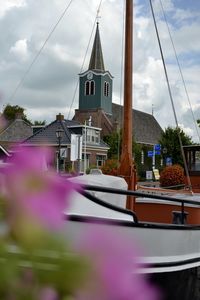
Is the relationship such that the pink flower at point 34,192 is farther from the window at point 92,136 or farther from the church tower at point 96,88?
the church tower at point 96,88

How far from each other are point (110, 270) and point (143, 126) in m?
73.9

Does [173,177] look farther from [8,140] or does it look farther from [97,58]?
[97,58]

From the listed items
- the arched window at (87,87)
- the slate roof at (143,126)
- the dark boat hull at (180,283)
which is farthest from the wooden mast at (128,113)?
the arched window at (87,87)

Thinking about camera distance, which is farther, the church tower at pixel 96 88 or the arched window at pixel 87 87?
the arched window at pixel 87 87

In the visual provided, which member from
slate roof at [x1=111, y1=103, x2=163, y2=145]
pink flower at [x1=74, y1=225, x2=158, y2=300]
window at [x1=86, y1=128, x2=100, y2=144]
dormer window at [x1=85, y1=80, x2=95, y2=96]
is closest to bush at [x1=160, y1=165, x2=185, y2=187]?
pink flower at [x1=74, y1=225, x2=158, y2=300]

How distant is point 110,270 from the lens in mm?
477

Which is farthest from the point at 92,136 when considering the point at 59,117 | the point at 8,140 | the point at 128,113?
the point at 8,140

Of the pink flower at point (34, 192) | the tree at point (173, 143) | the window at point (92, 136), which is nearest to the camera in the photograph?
the pink flower at point (34, 192)

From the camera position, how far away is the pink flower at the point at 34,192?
472mm

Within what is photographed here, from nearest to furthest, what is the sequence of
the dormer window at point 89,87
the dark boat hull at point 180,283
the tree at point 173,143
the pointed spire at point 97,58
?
the dark boat hull at point 180,283, the tree at point 173,143, the dormer window at point 89,87, the pointed spire at point 97,58

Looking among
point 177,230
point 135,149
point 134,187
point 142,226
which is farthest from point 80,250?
point 135,149

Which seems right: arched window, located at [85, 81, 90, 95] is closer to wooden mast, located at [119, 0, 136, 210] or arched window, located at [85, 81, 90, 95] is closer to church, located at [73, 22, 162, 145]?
Result: church, located at [73, 22, 162, 145]

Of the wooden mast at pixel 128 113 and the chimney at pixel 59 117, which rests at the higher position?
the chimney at pixel 59 117

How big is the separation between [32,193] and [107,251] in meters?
0.10
